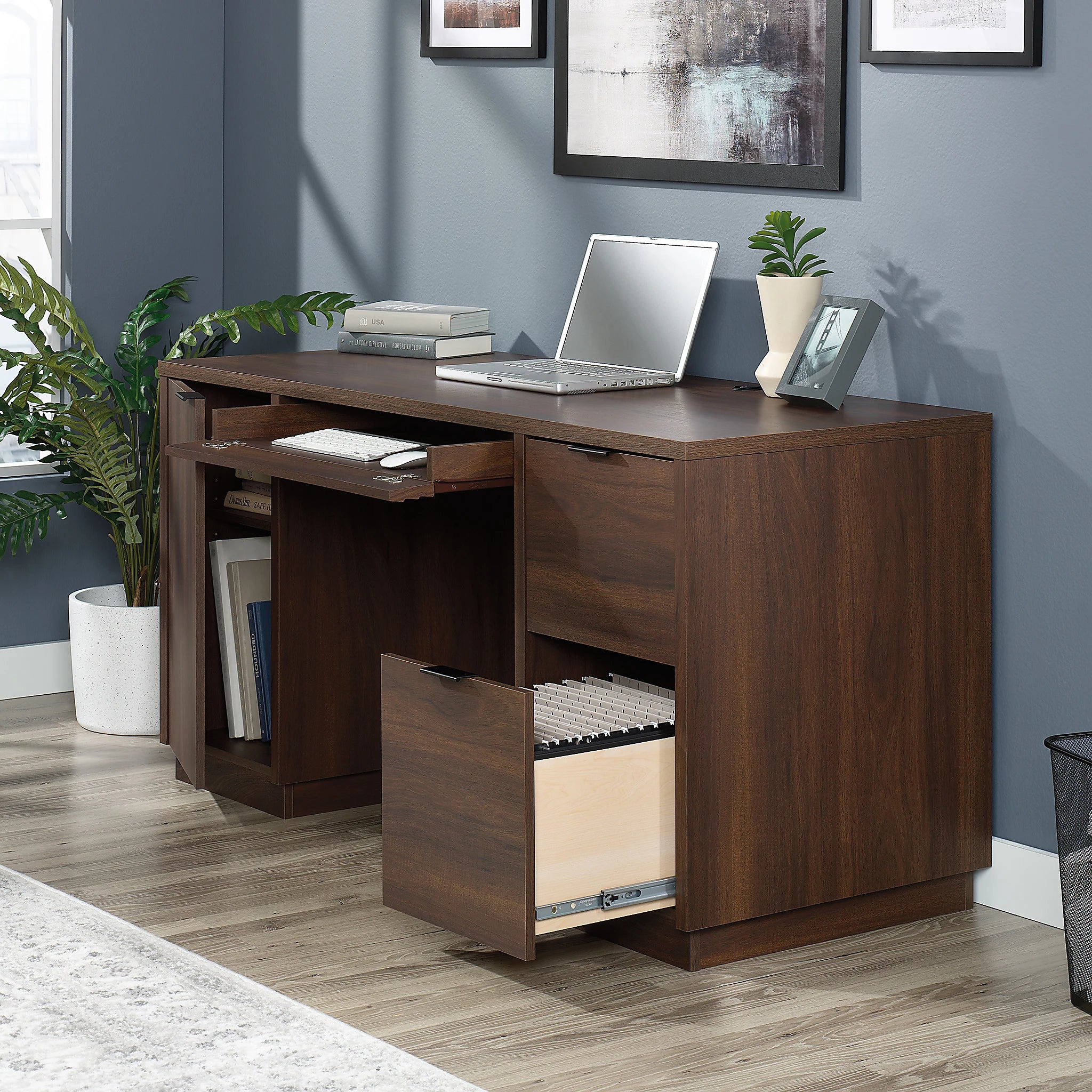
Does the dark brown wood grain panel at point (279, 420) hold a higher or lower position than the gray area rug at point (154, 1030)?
higher

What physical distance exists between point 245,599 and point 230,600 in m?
0.03

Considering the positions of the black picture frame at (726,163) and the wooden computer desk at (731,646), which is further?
the black picture frame at (726,163)

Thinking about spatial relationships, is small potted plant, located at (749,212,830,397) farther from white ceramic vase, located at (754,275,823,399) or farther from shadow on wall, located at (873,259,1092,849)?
shadow on wall, located at (873,259,1092,849)

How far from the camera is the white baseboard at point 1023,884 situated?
2771 millimetres

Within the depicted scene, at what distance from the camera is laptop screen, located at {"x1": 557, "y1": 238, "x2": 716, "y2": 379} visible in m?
3.11

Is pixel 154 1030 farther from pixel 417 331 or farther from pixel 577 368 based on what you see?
pixel 417 331

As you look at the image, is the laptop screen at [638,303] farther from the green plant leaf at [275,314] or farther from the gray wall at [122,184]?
the gray wall at [122,184]

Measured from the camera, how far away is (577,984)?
2.55m

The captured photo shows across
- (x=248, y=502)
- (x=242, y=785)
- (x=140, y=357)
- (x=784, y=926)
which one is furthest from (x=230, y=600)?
(x=784, y=926)

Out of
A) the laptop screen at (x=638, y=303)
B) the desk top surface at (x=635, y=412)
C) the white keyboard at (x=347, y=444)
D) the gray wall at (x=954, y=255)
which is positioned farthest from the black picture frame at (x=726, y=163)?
the white keyboard at (x=347, y=444)

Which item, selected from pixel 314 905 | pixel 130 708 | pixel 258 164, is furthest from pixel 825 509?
pixel 258 164

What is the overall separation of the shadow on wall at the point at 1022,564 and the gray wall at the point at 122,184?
6.68ft

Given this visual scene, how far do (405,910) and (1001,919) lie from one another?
3.02ft

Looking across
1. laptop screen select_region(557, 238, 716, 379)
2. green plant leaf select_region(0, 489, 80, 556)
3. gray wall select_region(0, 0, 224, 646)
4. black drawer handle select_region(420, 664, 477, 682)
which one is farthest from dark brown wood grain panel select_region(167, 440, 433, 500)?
gray wall select_region(0, 0, 224, 646)
